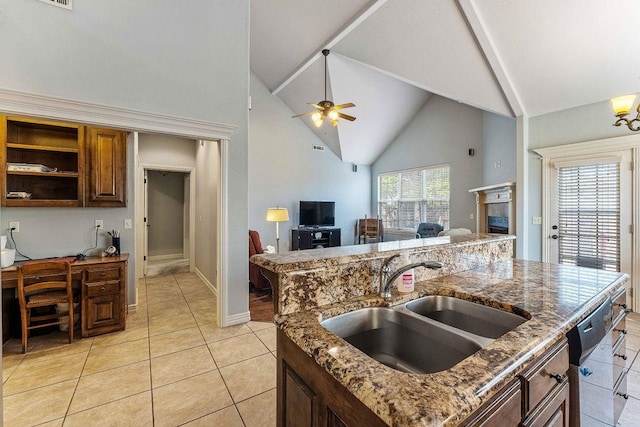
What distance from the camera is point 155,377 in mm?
2162

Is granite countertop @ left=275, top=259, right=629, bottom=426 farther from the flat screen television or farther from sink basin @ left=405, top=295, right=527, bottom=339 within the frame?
the flat screen television

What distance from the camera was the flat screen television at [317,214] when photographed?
6.93m

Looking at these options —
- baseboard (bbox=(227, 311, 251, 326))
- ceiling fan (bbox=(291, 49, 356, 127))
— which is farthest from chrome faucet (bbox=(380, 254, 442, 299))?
ceiling fan (bbox=(291, 49, 356, 127))

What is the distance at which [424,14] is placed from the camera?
11.4ft

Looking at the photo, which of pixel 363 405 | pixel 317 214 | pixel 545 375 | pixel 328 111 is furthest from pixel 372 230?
pixel 363 405

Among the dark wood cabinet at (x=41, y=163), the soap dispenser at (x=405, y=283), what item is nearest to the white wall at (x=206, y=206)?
the dark wood cabinet at (x=41, y=163)

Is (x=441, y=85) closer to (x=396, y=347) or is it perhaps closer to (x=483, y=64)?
(x=483, y=64)

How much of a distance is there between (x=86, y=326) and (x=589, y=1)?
6.00m

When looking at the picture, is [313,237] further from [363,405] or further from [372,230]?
[363,405]

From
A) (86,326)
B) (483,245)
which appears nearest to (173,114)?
(86,326)

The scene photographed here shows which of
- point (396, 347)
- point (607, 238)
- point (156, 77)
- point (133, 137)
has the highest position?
point (156, 77)

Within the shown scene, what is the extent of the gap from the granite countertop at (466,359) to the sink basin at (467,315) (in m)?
0.03

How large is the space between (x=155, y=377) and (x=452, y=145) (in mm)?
6483

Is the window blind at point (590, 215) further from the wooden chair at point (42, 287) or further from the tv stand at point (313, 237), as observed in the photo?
the wooden chair at point (42, 287)
